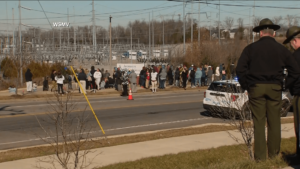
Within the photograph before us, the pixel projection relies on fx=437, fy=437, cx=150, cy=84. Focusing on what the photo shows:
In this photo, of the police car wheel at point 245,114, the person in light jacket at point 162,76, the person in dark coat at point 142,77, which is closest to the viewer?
the police car wheel at point 245,114

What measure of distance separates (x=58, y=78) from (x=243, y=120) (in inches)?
856

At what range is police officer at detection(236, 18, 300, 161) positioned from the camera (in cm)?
623

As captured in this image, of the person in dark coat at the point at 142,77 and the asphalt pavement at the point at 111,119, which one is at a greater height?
the person in dark coat at the point at 142,77

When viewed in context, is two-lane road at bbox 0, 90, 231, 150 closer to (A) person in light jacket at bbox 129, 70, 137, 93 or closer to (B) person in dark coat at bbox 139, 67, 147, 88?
(A) person in light jacket at bbox 129, 70, 137, 93

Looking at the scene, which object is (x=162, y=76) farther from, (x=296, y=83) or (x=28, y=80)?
(x=296, y=83)

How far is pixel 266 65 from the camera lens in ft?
20.6

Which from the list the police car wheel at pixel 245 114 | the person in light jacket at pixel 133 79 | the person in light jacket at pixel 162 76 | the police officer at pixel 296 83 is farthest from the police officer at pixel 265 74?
the person in light jacket at pixel 162 76

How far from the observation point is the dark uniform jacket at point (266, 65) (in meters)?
6.22

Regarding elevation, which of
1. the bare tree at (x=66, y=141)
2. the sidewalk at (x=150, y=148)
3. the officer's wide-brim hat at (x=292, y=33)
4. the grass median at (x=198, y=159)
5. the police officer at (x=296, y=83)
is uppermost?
the officer's wide-brim hat at (x=292, y=33)

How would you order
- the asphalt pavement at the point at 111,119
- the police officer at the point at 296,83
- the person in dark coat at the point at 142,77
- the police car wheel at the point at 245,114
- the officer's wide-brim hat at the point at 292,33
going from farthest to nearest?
the person in dark coat at the point at 142,77 → the asphalt pavement at the point at 111,119 → the police car wheel at the point at 245,114 → the officer's wide-brim hat at the point at 292,33 → the police officer at the point at 296,83

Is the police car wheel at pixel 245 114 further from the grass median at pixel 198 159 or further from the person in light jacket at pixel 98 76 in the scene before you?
the person in light jacket at pixel 98 76

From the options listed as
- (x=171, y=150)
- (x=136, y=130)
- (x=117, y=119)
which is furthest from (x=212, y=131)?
(x=117, y=119)

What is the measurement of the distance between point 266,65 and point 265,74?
143 millimetres

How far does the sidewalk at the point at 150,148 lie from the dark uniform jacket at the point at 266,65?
3533 mm
